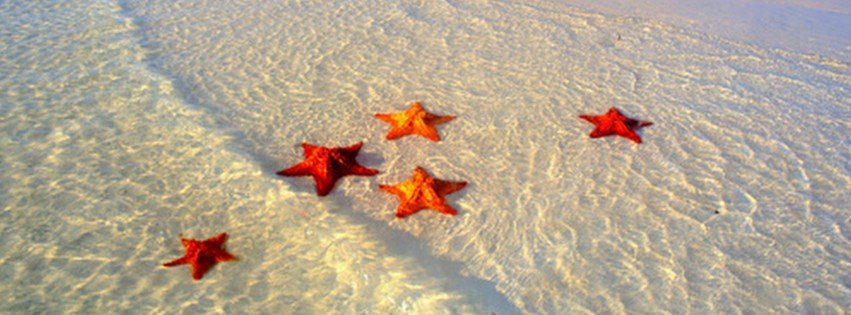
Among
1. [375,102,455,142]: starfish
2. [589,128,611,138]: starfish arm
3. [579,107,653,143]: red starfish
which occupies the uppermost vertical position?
[579,107,653,143]: red starfish

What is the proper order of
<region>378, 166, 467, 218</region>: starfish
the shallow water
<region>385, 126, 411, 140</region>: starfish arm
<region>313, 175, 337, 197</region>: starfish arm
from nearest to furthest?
the shallow water < <region>378, 166, 467, 218</region>: starfish < <region>313, 175, 337, 197</region>: starfish arm < <region>385, 126, 411, 140</region>: starfish arm

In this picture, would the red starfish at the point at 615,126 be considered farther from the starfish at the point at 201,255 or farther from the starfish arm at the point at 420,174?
the starfish at the point at 201,255

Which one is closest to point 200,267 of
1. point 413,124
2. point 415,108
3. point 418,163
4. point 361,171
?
point 361,171

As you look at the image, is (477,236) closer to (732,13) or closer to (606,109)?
(606,109)

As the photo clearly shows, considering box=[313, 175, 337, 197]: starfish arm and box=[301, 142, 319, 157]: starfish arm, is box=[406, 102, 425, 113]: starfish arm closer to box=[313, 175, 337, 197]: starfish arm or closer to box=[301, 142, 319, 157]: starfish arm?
box=[301, 142, 319, 157]: starfish arm

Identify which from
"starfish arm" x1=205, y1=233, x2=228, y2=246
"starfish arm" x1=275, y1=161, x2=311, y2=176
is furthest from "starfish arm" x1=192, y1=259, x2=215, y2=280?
"starfish arm" x1=275, y1=161, x2=311, y2=176

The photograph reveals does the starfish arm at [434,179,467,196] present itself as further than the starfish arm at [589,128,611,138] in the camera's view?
No

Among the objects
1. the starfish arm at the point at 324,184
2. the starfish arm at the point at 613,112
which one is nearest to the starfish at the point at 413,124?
the starfish arm at the point at 324,184

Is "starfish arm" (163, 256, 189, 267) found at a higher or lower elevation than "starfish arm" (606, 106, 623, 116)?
lower

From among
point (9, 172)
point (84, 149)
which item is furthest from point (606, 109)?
point (9, 172)
